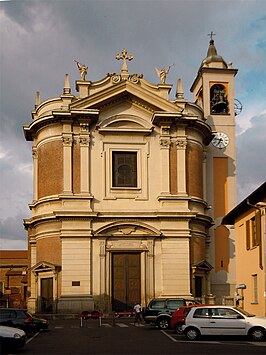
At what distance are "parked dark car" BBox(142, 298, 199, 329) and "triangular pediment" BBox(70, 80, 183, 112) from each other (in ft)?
69.0

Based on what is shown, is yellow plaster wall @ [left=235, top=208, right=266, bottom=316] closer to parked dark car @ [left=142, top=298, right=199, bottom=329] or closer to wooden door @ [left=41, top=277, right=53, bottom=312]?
parked dark car @ [left=142, top=298, right=199, bottom=329]

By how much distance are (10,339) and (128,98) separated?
3371 centimetres

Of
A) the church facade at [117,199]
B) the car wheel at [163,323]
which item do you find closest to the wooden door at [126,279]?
the church facade at [117,199]

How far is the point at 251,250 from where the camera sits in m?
37.3

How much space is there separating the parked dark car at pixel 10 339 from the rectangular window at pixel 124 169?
30.2 metres

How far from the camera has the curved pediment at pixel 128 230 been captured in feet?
165

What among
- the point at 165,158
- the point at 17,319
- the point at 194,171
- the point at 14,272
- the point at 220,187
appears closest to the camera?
the point at 17,319

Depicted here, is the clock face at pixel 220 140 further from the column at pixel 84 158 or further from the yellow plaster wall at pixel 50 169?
the yellow plaster wall at pixel 50 169

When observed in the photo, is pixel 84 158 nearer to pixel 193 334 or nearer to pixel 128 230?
pixel 128 230

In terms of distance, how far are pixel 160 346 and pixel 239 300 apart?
17.0 m

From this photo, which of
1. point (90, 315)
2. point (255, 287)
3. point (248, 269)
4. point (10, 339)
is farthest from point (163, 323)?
point (10, 339)

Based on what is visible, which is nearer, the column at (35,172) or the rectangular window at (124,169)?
the rectangular window at (124,169)

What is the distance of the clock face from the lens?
60.9m

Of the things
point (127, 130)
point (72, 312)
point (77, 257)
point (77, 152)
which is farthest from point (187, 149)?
point (72, 312)
